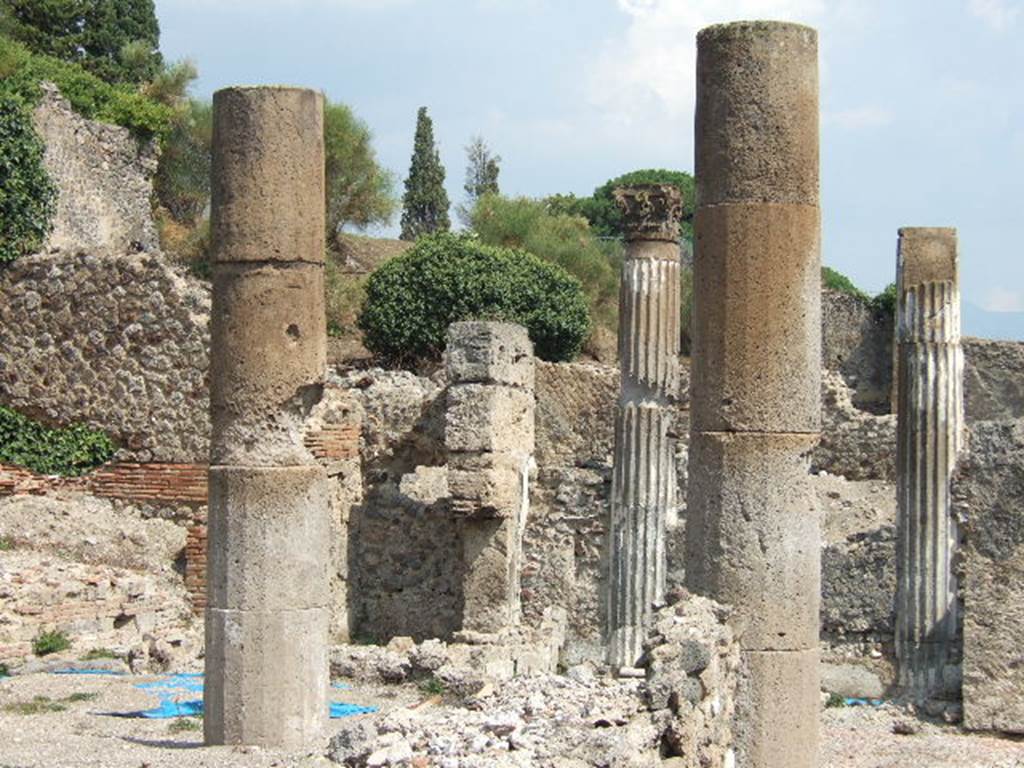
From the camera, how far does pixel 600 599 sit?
17766mm

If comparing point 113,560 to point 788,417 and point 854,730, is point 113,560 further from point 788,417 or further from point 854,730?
point 788,417

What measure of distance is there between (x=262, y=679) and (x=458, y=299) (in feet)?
69.2

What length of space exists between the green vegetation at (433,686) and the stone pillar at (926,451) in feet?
11.8

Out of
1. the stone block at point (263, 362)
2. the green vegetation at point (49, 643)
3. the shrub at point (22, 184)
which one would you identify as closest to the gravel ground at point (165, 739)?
the green vegetation at point (49, 643)

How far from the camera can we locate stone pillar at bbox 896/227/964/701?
526 inches

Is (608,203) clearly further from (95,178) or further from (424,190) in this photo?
(95,178)

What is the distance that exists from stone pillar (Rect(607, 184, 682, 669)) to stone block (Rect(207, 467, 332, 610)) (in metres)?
5.68

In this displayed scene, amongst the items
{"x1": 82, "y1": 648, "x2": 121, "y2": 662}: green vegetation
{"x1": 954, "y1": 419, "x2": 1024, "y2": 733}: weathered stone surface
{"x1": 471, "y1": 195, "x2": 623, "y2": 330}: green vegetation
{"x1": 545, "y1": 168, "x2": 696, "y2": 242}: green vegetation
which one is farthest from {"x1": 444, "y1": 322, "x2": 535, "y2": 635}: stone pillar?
{"x1": 545, "y1": 168, "x2": 696, "y2": 242}: green vegetation

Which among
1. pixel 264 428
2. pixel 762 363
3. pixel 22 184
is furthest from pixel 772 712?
pixel 22 184

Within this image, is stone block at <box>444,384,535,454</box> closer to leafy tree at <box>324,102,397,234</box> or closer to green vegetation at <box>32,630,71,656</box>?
green vegetation at <box>32,630,71,656</box>

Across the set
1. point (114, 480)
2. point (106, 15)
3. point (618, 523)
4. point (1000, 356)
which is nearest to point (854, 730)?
point (618, 523)

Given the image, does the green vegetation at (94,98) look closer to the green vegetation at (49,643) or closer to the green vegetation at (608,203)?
the green vegetation at (49,643)

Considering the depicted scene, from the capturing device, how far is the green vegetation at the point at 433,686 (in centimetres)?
1415

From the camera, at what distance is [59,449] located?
19.4 m
